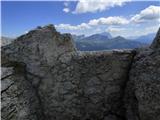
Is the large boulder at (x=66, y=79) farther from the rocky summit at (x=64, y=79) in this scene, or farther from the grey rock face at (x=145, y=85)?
the grey rock face at (x=145, y=85)

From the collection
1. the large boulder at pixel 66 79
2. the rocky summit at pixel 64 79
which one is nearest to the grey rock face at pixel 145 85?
the rocky summit at pixel 64 79

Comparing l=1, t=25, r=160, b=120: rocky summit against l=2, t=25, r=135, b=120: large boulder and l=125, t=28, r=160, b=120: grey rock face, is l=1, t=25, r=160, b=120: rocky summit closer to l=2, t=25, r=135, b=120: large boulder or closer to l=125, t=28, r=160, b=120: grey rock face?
l=2, t=25, r=135, b=120: large boulder

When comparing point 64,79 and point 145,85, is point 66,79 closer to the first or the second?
point 64,79

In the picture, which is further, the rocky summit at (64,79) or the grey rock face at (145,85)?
the rocky summit at (64,79)

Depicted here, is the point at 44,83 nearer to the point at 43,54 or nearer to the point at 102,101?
the point at 43,54

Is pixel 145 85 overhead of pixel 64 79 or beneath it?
beneath

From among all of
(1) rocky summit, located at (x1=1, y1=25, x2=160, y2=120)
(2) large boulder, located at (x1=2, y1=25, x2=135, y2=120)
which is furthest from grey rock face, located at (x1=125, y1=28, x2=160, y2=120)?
(2) large boulder, located at (x1=2, y1=25, x2=135, y2=120)

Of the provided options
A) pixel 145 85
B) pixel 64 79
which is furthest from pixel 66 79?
pixel 145 85

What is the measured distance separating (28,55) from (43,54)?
47cm

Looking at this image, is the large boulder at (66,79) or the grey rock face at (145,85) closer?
the grey rock face at (145,85)

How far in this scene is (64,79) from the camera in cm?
859

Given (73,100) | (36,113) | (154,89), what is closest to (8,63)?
(36,113)

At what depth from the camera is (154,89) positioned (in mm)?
7148

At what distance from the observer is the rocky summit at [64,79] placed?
8523 millimetres
